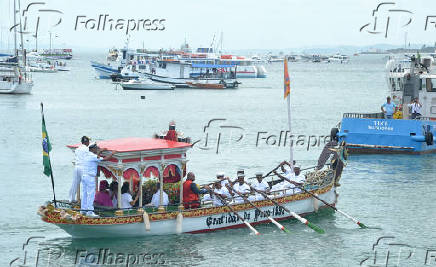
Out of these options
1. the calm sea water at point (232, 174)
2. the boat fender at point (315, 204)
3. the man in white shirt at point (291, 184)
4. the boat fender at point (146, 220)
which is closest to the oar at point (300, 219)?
the calm sea water at point (232, 174)

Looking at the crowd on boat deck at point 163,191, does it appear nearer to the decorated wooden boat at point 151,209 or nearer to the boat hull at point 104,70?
the decorated wooden boat at point 151,209

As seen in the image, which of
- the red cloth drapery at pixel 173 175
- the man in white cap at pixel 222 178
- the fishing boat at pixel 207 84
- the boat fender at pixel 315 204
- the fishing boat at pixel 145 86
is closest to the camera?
the red cloth drapery at pixel 173 175

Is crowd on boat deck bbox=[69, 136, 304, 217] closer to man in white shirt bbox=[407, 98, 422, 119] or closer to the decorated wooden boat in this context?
the decorated wooden boat

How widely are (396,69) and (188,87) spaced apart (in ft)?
213

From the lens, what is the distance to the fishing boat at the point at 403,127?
39562 millimetres

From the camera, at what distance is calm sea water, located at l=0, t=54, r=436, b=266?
22562 mm

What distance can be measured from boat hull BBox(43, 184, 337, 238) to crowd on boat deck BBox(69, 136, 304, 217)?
30cm

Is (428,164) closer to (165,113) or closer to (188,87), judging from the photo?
(165,113)

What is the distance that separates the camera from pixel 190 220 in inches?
910

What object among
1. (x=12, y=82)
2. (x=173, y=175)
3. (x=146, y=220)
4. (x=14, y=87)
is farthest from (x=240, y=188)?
(x=14, y=87)

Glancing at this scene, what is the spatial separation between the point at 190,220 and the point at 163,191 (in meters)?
1.25

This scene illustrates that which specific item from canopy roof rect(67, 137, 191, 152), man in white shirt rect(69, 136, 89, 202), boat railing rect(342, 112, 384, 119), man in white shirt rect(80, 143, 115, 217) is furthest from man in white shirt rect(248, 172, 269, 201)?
boat railing rect(342, 112, 384, 119)

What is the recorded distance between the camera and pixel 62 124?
197 feet

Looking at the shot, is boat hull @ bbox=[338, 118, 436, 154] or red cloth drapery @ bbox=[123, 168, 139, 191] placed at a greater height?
red cloth drapery @ bbox=[123, 168, 139, 191]
